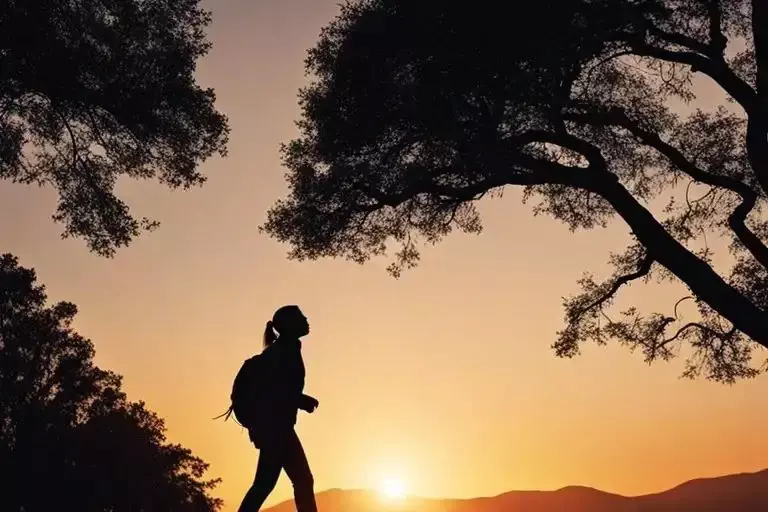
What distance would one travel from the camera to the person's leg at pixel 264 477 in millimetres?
8578

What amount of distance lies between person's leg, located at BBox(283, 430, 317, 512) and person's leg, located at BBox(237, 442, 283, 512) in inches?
5.8

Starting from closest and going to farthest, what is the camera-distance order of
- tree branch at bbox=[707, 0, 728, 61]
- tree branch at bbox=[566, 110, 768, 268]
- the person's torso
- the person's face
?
the person's torso
the person's face
tree branch at bbox=[566, 110, 768, 268]
tree branch at bbox=[707, 0, 728, 61]

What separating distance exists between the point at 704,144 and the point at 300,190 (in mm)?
8755

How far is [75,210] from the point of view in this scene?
16.6 metres

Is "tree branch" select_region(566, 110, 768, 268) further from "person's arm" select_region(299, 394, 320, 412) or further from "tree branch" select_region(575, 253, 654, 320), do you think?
"person's arm" select_region(299, 394, 320, 412)

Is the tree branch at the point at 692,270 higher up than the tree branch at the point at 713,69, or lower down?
lower down

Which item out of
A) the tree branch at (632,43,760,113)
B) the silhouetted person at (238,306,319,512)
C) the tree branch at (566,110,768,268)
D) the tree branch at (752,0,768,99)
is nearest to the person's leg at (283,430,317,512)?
the silhouetted person at (238,306,319,512)

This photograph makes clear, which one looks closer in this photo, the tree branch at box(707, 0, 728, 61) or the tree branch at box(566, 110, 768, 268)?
the tree branch at box(566, 110, 768, 268)

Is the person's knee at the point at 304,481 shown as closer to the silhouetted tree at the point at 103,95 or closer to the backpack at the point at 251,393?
the backpack at the point at 251,393

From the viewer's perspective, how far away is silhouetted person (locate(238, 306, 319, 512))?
8633 mm

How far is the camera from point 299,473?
8.88 m

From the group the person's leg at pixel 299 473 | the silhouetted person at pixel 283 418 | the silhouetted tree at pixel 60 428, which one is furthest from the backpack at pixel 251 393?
the silhouetted tree at pixel 60 428

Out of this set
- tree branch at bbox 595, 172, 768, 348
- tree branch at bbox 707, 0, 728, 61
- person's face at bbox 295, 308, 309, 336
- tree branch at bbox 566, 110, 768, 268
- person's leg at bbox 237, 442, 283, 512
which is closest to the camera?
person's leg at bbox 237, 442, 283, 512

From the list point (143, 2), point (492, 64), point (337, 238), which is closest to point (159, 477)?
point (337, 238)
